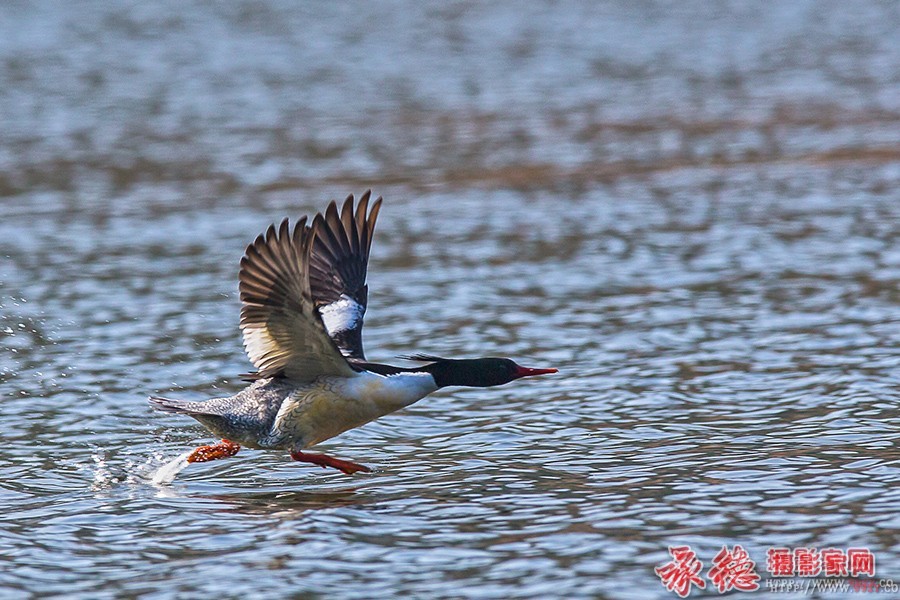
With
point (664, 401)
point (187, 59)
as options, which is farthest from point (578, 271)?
point (187, 59)

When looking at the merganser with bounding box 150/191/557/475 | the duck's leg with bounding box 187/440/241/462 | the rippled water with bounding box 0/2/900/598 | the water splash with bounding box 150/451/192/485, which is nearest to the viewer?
the rippled water with bounding box 0/2/900/598

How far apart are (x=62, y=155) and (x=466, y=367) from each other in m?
13.7

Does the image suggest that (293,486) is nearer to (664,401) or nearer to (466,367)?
(466,367)

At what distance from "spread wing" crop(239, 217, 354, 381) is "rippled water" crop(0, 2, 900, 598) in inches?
31.9

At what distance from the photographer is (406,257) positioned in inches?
635
